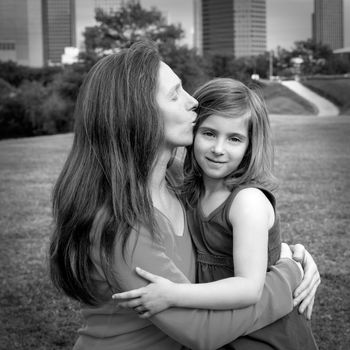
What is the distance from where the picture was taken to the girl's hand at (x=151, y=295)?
3.73ft

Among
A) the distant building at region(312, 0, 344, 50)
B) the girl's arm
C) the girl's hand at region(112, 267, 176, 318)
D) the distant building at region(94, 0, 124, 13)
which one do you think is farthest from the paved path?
the girl's hand at region(112, 267, 176, 318)

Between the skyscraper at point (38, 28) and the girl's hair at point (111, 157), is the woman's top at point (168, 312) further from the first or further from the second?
the skyscraper at point (38, 28)

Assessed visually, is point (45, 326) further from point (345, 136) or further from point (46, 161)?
point (345, 136)

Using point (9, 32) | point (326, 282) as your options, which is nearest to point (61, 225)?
point (326, 282)

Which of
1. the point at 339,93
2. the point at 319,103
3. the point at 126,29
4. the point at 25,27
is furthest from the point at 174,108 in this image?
the point at 25,27

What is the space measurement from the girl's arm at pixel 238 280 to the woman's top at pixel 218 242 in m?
0.04

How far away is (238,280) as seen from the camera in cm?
117

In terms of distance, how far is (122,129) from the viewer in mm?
1213

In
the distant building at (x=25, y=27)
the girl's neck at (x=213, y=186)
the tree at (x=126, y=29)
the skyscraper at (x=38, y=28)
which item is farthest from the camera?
the distant building at (x=25, y=27)

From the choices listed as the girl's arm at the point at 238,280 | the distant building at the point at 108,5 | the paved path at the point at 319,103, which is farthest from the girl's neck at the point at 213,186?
the distant building at the point at 108,5

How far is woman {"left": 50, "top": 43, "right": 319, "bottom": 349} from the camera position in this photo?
3.86ft

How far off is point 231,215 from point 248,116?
22 cm

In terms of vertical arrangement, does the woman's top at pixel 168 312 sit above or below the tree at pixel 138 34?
below

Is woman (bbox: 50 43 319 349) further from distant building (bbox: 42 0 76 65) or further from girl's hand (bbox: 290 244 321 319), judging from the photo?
distant building (bbox: 42 0 76 65)
